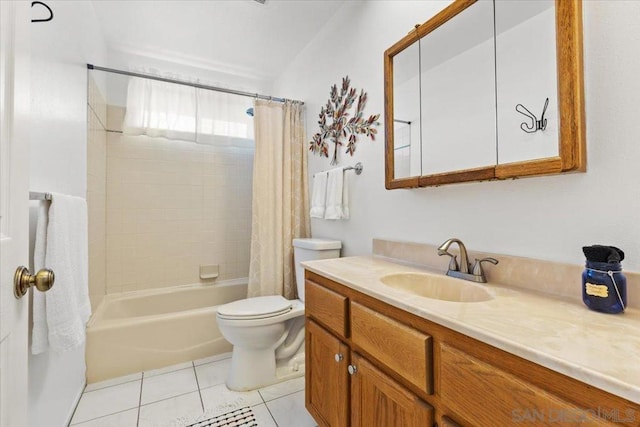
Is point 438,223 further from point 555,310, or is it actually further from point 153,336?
point 153,336

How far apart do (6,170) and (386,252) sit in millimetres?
1410

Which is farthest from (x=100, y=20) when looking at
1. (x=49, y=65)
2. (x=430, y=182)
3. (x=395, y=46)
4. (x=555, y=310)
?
(x=555, y=310)

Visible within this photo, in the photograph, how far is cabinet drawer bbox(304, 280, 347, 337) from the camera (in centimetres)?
110

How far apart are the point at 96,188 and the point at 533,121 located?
8.62 feet

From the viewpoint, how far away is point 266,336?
173 centimetres

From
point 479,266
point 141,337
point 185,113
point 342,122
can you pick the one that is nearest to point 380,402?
point 479,266

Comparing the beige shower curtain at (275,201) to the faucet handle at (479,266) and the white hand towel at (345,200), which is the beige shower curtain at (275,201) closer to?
the white hand towel at (345,200)

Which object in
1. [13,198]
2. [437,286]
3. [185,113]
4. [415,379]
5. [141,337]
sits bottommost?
[141,337]

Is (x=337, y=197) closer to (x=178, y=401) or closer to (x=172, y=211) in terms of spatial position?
(x=178, y=401)

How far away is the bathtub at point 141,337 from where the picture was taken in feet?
5.88

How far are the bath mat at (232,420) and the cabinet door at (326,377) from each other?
1.11ft

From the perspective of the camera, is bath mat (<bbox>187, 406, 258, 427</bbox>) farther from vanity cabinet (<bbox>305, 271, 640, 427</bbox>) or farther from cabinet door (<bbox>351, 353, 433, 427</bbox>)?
cabinet door (<bbox>351, 353, 433, 427</bbox>)

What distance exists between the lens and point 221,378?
1829 millimetres

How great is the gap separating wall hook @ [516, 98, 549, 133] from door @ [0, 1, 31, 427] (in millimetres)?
1394
